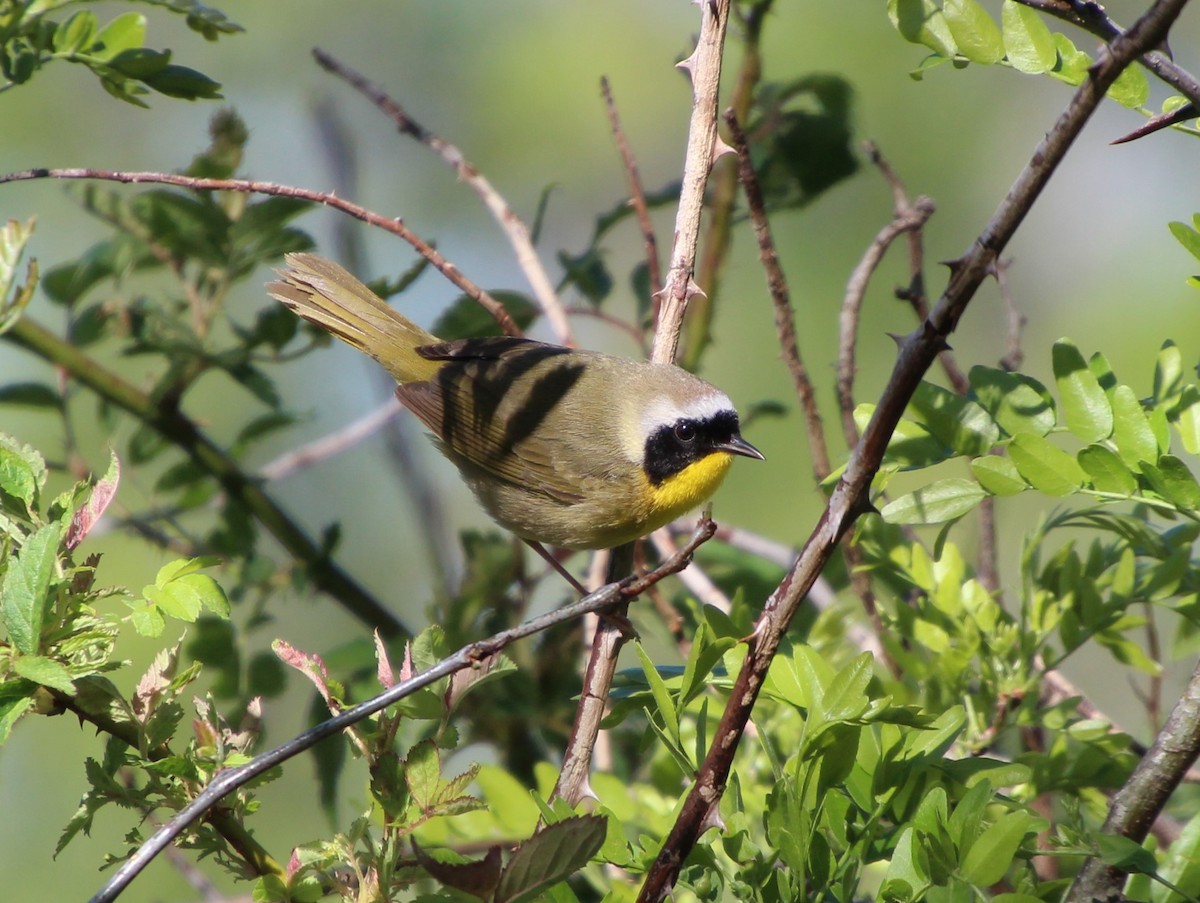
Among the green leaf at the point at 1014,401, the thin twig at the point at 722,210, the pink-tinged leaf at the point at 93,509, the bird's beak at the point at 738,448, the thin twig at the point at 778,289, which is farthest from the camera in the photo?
the bird's beak at the point at 738,448

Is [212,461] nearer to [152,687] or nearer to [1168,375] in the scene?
[152,687]

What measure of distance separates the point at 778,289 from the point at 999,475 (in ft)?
2.90

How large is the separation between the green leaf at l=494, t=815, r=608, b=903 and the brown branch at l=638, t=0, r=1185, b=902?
0.29ft

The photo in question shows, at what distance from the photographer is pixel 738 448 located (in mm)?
3352

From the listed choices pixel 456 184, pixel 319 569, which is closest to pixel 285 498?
pixel 456 184

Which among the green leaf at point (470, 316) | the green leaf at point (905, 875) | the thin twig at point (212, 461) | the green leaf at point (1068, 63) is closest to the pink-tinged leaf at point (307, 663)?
the green leaf at point (905, 875)

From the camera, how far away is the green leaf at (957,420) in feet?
5.06

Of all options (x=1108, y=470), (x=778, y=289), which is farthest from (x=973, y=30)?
(x=778, y=289)

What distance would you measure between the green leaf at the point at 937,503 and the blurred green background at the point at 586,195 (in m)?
2.82

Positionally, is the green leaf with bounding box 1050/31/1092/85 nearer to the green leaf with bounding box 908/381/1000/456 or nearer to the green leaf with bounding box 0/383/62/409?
the green leaf with bounding box 908/381/1000/456

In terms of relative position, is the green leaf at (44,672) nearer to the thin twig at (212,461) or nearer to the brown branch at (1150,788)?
the brown branch at (1150,788)

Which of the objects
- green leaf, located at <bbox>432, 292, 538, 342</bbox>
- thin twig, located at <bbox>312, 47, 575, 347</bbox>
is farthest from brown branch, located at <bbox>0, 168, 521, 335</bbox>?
green leaf, located at <bbox>432, 292, 538, 342</bbox>

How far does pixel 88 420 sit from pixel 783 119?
3.03m

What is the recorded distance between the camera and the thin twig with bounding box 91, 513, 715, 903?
1.07 metres
